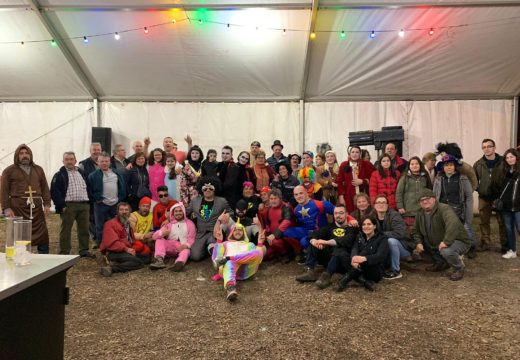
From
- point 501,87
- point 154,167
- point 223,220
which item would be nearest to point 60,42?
point 154,167

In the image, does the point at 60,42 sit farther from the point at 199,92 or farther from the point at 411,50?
the point at 411,50

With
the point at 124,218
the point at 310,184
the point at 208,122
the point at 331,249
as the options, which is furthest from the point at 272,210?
the point at 208,122

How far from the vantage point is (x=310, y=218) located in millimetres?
4445

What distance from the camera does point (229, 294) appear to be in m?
3.23

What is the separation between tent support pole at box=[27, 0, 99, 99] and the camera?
615cm

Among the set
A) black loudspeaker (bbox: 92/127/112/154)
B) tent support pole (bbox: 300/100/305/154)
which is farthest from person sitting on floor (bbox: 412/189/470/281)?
black loudspeaker (bbox: 92/127/112/154)

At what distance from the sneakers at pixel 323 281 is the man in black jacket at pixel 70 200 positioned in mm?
3088

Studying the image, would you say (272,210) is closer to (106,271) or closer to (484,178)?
(106,271)

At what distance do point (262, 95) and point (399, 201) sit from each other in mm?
4503

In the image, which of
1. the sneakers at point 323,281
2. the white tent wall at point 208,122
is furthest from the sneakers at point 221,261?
the white tent wall at point 208,122

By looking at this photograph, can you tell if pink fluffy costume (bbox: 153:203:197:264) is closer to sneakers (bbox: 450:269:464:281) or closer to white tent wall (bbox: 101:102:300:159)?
sneakers (bbox: 450:269:464:281)

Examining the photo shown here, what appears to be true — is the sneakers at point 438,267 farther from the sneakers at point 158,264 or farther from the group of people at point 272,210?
the sneakers at point 158,264

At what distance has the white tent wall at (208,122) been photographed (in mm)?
8117

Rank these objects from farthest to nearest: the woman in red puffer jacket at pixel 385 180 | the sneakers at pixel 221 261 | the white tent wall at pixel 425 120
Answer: the white tent wall at pixel 425 120
the woman in red puffer jacket at pixel 385 180
the sneakers at pixel 221 261
